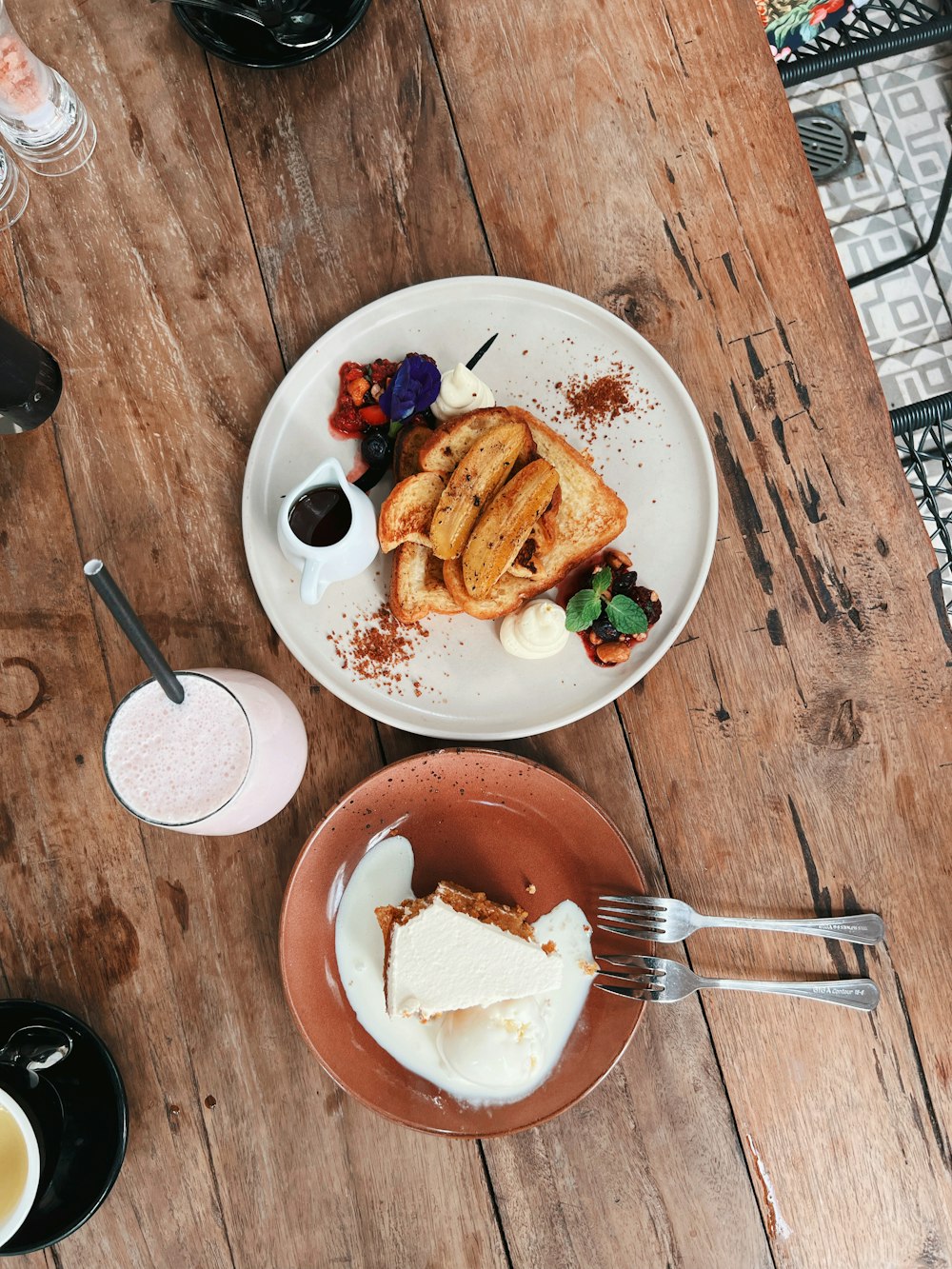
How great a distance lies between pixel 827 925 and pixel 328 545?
89cm

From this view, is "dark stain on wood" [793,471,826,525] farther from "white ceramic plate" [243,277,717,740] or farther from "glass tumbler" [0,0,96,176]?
"glass tumbler" [0,0,96,176]

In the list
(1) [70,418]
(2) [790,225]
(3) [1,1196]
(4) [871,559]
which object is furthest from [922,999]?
(1) [70,418]

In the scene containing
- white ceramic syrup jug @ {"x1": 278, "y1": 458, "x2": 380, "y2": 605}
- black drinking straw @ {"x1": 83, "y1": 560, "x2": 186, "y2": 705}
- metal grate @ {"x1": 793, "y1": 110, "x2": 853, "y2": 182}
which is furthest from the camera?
metal grate @ {"x1": 793, "y1": 110, "x2": 853, "y2": 182}

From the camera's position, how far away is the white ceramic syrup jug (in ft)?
3.68

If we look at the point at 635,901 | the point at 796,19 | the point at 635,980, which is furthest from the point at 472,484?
the point at 796,19

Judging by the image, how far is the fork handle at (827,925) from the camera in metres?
1.26

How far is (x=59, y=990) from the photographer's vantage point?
4.15 ft

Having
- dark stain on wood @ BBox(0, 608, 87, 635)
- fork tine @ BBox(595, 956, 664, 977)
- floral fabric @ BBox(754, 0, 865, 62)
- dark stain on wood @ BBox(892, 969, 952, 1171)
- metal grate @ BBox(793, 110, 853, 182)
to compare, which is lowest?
dark stain on wood @ BBox(892, 969, 952, 1171)

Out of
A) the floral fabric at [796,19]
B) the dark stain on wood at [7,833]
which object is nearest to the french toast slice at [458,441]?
the dark stain on wood at [7,833]

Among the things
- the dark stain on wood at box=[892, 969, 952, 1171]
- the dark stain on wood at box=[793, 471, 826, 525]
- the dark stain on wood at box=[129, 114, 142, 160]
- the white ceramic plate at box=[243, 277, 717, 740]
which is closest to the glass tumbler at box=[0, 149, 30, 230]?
the dark stain on wood at box=[129, 114, 142, 160]

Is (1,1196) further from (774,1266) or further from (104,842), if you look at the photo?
(774,1266)

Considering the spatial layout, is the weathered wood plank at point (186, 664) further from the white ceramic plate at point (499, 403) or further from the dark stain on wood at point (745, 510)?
the dark stain on wood at point (745, 510)

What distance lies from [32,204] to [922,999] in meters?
1.76

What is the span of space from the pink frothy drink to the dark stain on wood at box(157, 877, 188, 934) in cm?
25
